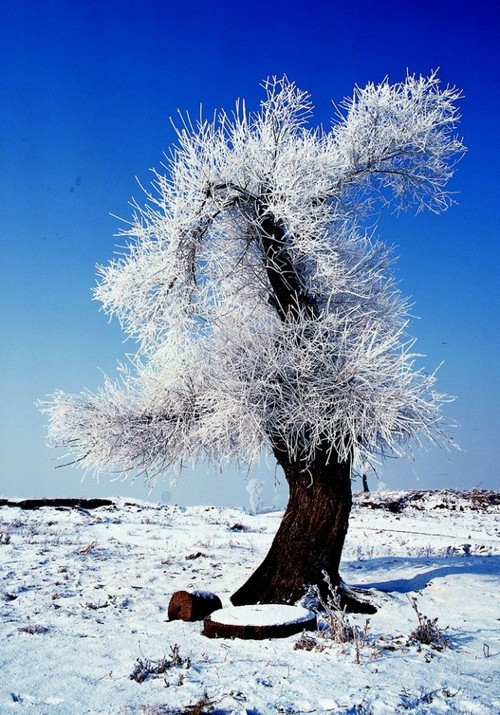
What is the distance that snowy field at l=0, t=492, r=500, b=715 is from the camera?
A: 4773 millimetres

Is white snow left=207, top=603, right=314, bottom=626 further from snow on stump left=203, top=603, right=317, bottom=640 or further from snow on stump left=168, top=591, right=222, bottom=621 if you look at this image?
snow on stump left=168, top=591, right=222, bottom=621

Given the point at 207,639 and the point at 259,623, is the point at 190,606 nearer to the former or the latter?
the point at 207,639

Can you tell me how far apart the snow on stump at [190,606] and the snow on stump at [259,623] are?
81 cm

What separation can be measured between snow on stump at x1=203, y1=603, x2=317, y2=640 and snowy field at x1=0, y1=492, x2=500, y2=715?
142 millimetres

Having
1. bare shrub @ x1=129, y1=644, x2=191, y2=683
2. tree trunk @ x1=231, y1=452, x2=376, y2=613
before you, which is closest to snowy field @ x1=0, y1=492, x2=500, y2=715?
bare shrub @ x1=129, y1=644, x2=191, y2=683

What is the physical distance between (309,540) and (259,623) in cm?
244

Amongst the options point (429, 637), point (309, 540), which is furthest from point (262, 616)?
point (309, 540)

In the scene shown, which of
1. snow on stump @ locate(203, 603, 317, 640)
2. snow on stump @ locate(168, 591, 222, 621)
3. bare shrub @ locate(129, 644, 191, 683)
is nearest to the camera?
bare shrub @ locate(129, 644, 191, 683)

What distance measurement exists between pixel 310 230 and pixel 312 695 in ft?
18.1

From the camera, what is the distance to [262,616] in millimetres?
6777

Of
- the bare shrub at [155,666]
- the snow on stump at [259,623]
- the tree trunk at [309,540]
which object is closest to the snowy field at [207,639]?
the bare shrub at [155,666]

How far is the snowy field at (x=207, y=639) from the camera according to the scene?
477 cm

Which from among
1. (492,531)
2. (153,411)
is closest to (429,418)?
(153,411)

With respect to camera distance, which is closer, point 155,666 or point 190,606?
point 155,666
